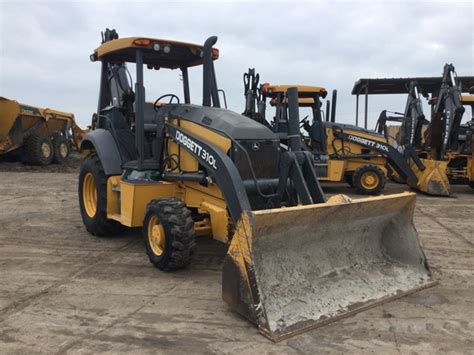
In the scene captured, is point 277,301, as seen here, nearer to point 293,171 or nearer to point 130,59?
point 293,171

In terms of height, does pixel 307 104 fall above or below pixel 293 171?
above

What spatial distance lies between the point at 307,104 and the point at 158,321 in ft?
28.7

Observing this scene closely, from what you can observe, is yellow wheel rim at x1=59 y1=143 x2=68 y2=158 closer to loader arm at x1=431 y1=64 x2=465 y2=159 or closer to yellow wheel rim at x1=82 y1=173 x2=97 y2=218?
yellow wheel rim at x1=82 y1=173 x2=97 y2=218

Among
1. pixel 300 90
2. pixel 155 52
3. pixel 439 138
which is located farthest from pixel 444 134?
pixel 155 52

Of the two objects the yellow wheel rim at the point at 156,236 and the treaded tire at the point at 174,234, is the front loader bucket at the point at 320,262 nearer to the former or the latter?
the treaded tire at the point at 174,234

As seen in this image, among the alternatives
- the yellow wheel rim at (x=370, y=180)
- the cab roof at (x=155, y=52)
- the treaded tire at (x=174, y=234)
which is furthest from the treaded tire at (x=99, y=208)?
the yellow wheel rim at (x=370, y=180)

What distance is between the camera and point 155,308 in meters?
3.67

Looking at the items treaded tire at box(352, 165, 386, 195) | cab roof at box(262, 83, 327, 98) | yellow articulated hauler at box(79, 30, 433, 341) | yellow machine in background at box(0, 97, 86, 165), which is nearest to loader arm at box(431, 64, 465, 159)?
treaded tire at box(352, 165, 386, 195)

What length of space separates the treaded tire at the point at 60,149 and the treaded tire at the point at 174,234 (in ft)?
49.6

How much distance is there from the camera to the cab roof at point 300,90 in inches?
423

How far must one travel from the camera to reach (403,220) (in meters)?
4.43

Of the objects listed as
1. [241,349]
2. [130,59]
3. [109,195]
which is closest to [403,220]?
[241,349]

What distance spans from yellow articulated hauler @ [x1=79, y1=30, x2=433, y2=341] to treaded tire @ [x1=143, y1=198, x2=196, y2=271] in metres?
0.01

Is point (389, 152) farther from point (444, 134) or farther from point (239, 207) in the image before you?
point (239, 207)
